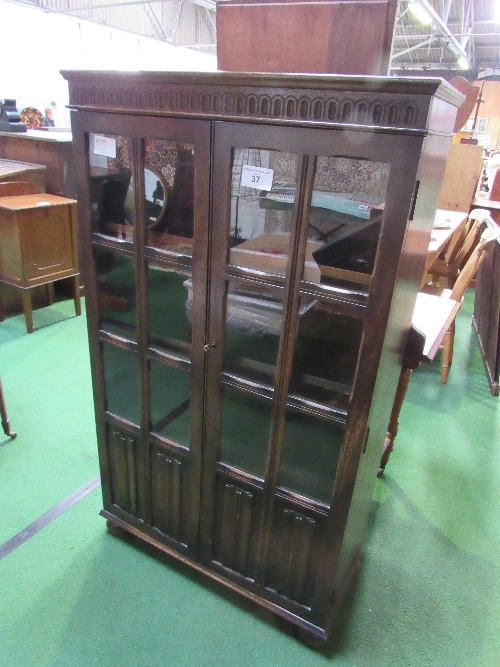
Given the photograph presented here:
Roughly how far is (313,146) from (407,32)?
38.3 ft

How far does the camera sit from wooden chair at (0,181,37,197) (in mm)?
3129

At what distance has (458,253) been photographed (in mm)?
3158

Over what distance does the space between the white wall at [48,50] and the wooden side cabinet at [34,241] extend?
405cm

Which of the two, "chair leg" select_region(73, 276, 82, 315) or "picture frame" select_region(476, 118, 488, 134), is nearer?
"chair leg" select_region(73, 276, 82, 315)

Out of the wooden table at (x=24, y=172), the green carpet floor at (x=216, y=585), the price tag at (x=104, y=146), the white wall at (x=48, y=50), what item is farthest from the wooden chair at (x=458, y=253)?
the white wall at (x=48, y=50)

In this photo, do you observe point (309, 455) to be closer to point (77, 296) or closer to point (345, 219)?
point (345, 219)

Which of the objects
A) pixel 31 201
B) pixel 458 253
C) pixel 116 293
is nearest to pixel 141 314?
pixel 116 293

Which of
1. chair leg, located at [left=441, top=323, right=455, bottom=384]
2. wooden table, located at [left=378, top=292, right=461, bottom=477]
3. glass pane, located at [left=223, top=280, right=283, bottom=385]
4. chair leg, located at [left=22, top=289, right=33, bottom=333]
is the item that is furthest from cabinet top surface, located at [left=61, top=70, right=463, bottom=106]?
chair leg, located at [left=22, top=289, right=33, bottom=333]

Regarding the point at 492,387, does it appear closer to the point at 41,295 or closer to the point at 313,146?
the point at 313,146

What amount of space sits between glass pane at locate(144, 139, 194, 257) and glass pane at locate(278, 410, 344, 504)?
539 millimetres

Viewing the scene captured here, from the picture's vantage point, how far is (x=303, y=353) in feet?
3.62

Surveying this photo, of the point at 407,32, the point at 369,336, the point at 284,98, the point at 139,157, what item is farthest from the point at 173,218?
the point at 407,32

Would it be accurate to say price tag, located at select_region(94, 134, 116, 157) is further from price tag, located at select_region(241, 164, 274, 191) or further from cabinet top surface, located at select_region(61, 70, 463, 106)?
price tag, located at select_region(241, 164, 274, 191)

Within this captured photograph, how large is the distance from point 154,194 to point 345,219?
509 millimetres
